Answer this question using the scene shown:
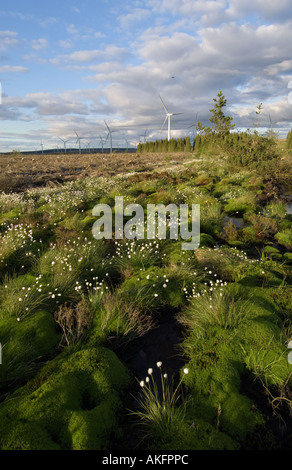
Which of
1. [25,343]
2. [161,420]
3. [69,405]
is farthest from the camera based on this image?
[25,343]

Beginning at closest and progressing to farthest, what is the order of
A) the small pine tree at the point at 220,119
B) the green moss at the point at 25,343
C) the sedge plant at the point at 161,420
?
1. the sedge plant at the point at 161,420
2. the green moss at the point at 25,343
3. the small pine tree at the point at 220,119

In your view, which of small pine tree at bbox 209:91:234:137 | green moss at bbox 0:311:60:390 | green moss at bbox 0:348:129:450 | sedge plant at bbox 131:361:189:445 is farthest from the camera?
small pine tree at bbox 209:91:234:137

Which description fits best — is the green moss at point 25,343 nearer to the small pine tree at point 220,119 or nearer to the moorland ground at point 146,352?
the moorland ground at point 146,352

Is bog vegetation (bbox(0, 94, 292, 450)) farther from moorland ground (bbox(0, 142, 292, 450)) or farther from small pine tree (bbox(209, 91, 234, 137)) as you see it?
small pine tree (bbox(209, 91, 234, 137))

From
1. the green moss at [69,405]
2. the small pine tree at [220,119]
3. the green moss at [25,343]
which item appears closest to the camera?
the green moss at [69,405]

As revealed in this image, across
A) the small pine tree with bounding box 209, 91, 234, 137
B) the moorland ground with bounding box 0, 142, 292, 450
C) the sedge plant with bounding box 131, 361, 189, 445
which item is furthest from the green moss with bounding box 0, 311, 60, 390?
the small pine tree with bounding box 209, 91, 234, 137

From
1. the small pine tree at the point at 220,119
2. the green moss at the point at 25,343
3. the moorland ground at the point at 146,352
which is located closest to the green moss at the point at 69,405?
the moorland ground at the point at 146,352

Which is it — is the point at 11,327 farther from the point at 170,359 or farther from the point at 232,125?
the point at 232,125

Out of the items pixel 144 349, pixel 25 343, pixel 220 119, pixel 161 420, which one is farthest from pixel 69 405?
pixel 220 119

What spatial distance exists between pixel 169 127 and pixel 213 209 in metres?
45.8

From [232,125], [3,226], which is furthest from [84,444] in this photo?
[232,125]

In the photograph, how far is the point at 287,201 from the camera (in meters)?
16.4

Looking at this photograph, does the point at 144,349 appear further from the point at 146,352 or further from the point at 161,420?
the point at 161,420

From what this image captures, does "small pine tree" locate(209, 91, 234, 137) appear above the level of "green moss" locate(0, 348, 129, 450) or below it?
above
